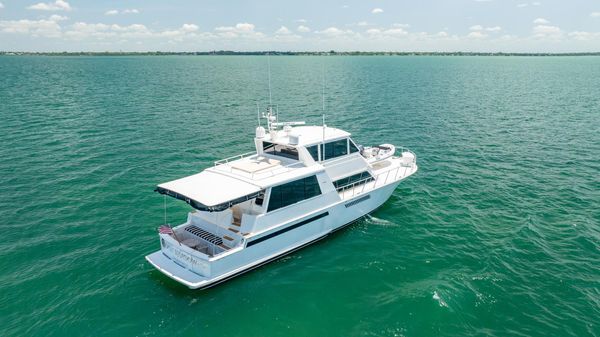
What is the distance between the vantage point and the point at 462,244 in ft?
57.5

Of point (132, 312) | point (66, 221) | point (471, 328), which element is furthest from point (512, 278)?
point (66, 221)

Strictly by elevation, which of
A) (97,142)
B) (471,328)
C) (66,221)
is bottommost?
(471,328)

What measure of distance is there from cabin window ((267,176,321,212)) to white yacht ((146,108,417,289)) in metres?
0.05

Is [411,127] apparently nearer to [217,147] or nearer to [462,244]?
[217,147]

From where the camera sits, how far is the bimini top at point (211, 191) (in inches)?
546

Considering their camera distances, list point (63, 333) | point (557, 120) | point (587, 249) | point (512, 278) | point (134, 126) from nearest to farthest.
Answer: point (63, 333), point (512, 278), point (587, 249), point (134, 126), point (557, 120)

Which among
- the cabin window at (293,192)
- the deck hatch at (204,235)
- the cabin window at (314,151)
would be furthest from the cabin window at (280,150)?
the deck hatch at (204,235)

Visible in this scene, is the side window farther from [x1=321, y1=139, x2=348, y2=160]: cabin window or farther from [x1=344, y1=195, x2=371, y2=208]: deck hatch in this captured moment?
[x1=344, y1=195, x2=371, y2=208]: deck hatch

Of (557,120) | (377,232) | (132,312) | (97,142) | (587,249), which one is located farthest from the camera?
(557,120)

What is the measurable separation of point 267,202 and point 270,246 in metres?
1.99

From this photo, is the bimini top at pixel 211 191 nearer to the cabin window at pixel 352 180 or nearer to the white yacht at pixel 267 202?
the white yacht at pixel 267 202

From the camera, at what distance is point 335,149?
19266 millimetres

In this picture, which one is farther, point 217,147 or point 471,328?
point 217,147

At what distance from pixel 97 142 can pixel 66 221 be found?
50.9ft
